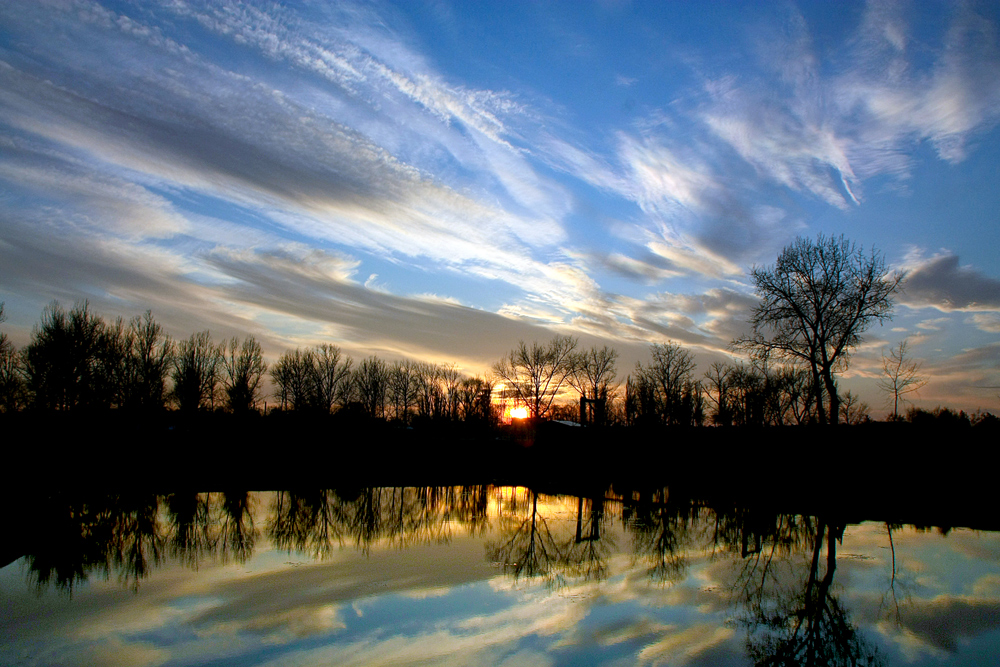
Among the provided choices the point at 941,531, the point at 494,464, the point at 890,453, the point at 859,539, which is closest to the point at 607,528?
the point at 859,539

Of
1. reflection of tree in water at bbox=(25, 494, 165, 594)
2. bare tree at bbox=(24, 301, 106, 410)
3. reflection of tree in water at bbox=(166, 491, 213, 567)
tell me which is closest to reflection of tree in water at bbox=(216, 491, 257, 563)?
reflection of tree in water at bbox=(166, 491, 213, 567)

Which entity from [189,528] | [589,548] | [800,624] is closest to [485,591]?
[589,548]

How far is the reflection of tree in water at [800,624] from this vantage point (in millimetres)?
7188

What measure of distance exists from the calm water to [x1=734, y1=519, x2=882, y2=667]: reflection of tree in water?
0.04m

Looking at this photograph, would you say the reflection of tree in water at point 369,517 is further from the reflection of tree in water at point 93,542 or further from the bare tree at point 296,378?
the bare tree at point 296,378

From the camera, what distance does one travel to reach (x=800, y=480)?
2955 cm

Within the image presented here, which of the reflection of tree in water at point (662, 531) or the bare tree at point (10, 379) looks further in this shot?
the bare tree at point (10, 379)

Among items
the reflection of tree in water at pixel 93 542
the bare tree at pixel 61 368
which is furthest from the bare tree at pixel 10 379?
the reflection of tree in water at pixel 93 542

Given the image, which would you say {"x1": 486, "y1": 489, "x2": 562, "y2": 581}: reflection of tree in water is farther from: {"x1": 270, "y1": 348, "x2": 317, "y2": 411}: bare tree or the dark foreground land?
{"x1": 270, "y1": 348, "x2": 317, "y2": 411}: bare tree

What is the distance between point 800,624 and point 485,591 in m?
4.90

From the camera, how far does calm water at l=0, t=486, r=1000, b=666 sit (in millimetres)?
7289

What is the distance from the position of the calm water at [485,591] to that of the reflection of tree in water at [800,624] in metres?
0.04

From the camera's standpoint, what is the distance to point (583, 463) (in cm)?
3681

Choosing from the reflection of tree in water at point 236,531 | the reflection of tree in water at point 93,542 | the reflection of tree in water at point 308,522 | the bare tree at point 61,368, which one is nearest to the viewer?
the reflection of tree in water at point 93,542
